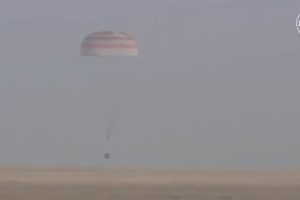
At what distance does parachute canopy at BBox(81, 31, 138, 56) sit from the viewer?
6103 centimetres

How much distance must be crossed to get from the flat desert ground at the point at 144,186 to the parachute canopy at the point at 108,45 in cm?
561

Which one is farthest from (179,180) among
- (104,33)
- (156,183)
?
(104,33)

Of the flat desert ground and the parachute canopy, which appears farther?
the parachute canopy

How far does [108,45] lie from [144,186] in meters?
6.28

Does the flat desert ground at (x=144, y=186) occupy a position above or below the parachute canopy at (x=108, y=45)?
below

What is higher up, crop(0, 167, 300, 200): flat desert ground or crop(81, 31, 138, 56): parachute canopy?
crop(81, 31, 138, 56): parachute canopy

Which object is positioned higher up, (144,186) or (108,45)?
(108,45)

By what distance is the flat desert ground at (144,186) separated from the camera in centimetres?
5247

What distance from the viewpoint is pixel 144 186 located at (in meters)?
60.4

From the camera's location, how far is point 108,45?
6162cm

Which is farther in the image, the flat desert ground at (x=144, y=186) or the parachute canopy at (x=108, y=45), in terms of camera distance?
the parachute canopy at (x=108, y=45)

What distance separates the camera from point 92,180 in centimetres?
6588

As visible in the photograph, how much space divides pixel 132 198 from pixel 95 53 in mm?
11060

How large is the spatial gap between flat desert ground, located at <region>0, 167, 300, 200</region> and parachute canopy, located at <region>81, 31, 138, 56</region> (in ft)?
18.4
